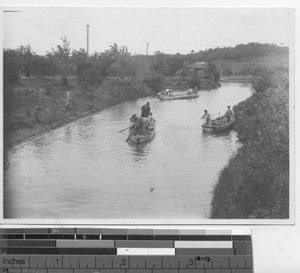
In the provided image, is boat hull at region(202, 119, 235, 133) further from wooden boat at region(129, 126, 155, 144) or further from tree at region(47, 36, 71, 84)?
tree at region(47, 36, 71, 84)

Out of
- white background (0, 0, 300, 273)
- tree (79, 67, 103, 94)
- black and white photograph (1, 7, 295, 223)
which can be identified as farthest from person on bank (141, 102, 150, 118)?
white background (0, 0, 300, 273)

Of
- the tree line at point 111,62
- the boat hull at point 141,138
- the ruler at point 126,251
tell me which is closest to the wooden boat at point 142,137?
the boat hull at point 141,138

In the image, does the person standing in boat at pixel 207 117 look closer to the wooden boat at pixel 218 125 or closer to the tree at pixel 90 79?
the wooden boat at pixel 218 125

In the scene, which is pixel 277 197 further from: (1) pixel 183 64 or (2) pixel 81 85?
(2) pixel 81 85

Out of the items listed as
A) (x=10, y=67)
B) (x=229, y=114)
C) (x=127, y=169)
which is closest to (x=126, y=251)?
(x=127, y=169)

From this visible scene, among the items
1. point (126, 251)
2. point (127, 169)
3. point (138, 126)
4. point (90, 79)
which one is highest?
point (90, 79)

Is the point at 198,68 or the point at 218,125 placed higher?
the point at 198,68

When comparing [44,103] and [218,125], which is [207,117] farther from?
[44,103]
